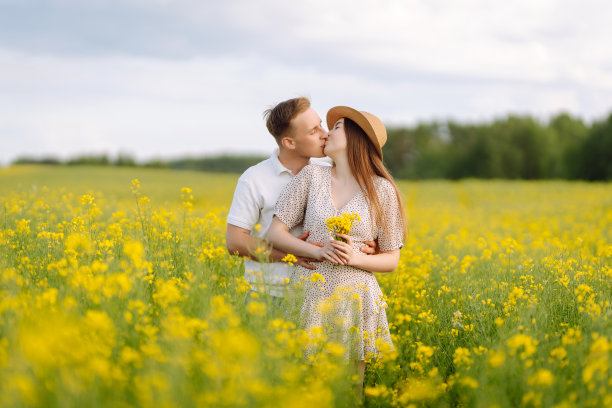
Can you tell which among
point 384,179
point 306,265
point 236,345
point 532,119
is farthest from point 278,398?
point 532,119

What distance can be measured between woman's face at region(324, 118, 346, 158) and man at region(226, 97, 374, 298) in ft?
0.63

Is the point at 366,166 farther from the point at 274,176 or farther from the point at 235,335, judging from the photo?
the point at 235,335

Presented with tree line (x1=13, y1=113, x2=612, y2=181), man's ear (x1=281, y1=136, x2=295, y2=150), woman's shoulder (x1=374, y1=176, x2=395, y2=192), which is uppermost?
tree line (x1=13, y1=113, x2=612, y2=181)

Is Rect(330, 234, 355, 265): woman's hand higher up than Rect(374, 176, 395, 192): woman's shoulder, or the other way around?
Rect(374, 176, 395, 192): woman's shoulder

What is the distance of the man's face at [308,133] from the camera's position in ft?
12.6

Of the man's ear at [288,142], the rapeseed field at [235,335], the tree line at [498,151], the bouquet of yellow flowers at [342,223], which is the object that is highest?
the tree line at [498,151]

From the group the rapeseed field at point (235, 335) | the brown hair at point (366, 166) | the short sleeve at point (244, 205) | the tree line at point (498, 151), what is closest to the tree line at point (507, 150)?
the tree line at point (498, 151)

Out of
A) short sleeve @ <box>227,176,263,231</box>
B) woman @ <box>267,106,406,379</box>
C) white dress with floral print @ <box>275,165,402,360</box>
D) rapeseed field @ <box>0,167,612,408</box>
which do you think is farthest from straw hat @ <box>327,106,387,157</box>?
rapeseed field @ <box>0,167,612,408</box>

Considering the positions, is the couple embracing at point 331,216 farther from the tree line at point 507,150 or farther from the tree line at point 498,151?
the tree line at point 498,151

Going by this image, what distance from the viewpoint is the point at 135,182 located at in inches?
Result: 170

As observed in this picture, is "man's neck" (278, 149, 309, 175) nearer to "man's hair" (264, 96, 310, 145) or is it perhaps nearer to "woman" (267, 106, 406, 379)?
"man's hair" (264, 96, 310, 145)

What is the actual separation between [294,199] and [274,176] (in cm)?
47

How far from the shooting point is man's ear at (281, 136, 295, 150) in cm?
391

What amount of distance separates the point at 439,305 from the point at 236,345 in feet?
9.24
